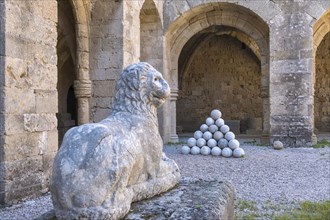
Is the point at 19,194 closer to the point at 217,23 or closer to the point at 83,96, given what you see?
the point at 83,96

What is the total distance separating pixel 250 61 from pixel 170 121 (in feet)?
21.1

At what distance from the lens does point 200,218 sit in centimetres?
192

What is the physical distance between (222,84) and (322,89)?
3.63 metres

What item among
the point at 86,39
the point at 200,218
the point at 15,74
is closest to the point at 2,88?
the point at 15,74

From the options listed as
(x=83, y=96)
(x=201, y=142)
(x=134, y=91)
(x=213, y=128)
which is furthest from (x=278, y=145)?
(x=134, y=91)

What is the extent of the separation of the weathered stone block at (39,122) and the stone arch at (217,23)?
5122 mm

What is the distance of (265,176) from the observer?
4.94 metres

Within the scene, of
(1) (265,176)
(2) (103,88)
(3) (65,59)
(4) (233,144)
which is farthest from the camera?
(3) (65,59)

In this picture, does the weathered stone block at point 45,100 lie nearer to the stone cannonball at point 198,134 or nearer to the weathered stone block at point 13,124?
the weathered stone block at point 13,124

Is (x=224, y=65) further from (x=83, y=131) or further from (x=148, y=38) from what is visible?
(x=83, y=131)

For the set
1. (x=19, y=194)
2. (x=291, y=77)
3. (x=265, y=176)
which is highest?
(x=291, y=77)

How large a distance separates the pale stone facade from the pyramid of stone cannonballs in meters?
1.74

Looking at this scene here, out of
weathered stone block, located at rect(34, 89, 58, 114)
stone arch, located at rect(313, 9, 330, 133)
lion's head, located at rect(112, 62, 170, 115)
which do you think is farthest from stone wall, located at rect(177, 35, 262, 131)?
lion's head, located at rect(112, 62, 170, 115)

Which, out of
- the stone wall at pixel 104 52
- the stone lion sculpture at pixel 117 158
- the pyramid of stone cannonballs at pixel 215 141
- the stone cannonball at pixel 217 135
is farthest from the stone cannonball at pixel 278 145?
the stone lion sculpture at pixel 117 158
